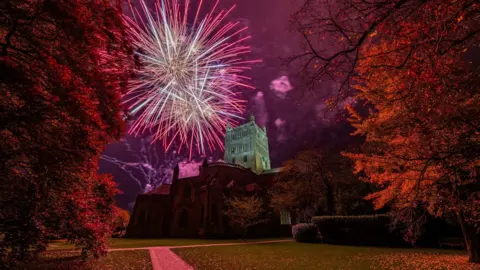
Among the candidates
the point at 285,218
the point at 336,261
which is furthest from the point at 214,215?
the point at 336,261

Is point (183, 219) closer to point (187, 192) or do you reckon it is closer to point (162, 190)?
point (187, 192)

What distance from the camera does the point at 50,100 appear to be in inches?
193

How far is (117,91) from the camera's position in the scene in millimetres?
7262

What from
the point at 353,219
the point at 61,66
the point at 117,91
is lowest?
the point at 353,219

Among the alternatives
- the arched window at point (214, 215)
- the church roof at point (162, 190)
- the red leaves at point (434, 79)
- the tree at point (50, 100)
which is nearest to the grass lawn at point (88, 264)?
the tree at point (50, 100)

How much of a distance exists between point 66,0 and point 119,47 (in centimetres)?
196

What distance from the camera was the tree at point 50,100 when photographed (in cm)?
496

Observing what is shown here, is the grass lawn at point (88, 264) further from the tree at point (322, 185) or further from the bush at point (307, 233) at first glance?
the tree at point (322, 185)

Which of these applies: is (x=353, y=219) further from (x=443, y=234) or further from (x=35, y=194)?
(x=35, y=194)

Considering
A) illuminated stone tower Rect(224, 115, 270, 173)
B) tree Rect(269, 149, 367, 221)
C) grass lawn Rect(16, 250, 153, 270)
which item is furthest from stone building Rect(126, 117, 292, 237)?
illuminated stone tower Rect(224, 115, 270, 173)

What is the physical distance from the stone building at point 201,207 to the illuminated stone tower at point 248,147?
98.0ft

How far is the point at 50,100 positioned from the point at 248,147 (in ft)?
252

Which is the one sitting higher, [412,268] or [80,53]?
[80,53]

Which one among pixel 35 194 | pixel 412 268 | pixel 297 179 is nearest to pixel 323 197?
pixel 297 179
